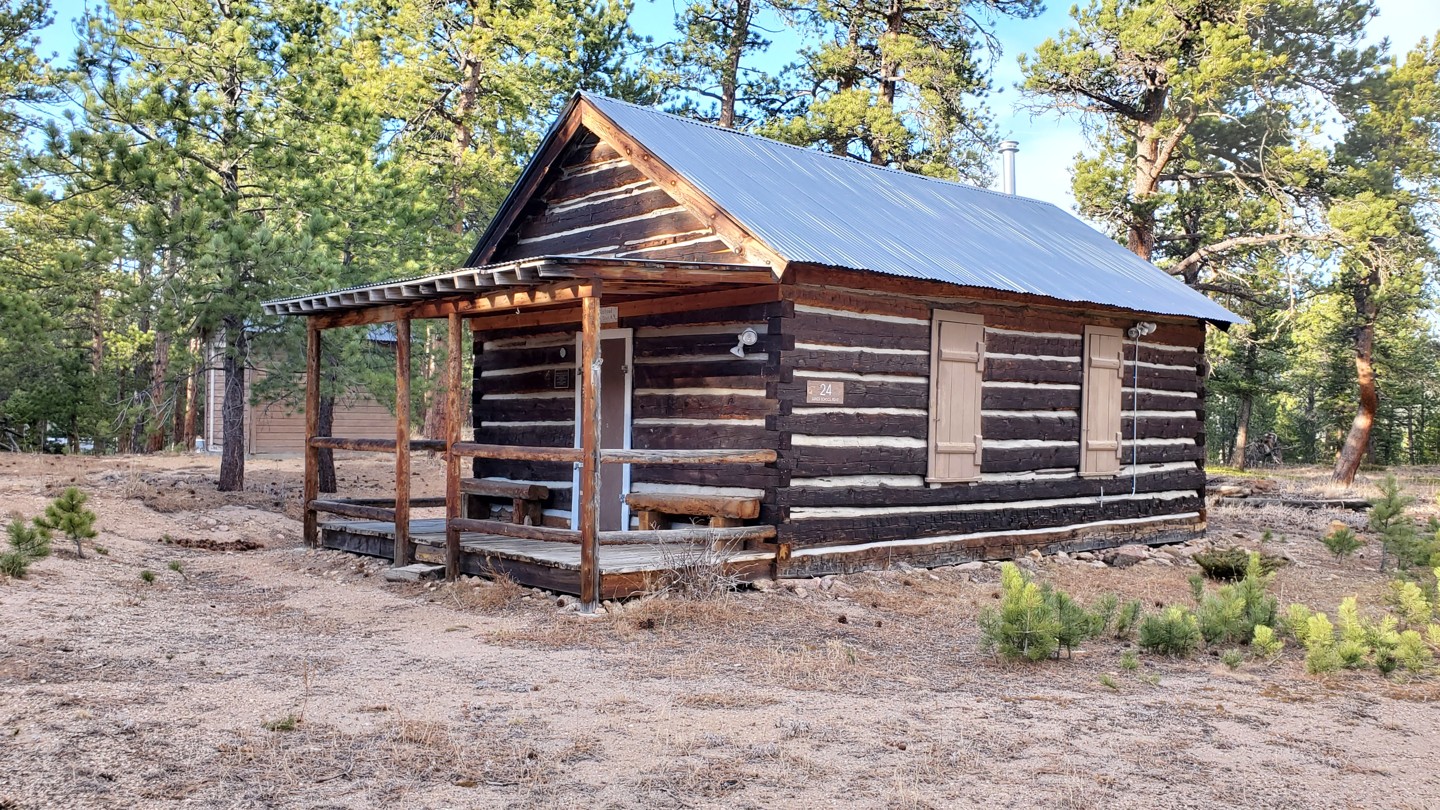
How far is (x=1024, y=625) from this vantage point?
7.54 meters

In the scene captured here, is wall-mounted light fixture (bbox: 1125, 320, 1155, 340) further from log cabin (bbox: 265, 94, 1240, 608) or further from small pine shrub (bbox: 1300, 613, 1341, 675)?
small pine shrub (bbox: 1300, 613, 1341, 675)

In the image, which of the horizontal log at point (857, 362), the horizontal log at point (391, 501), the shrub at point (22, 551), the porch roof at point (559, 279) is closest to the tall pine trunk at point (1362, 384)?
the horizontal log at point (857, 362)

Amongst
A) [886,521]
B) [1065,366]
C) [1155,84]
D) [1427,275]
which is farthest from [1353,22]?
[886,521]

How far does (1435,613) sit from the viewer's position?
8.91m

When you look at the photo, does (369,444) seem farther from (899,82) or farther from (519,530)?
(899,82)

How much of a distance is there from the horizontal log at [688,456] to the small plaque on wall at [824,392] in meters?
0.70

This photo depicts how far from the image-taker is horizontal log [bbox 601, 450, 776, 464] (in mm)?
9625

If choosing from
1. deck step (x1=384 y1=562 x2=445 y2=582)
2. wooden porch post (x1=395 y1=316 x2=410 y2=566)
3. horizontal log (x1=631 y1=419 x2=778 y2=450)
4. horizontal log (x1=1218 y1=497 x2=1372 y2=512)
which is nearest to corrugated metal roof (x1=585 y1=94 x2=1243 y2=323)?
horizontal log (x1=631 y1=419 x2=778 y2=450)

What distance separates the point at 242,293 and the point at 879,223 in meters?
8.77

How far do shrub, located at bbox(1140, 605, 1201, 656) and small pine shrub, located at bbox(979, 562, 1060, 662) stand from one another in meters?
0.75

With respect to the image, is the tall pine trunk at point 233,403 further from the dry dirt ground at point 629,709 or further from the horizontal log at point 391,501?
the dry dirt ground at point 629,709

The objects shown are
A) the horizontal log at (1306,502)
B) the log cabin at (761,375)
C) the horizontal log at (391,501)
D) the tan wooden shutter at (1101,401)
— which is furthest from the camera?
the horizontal log at (1306,502)

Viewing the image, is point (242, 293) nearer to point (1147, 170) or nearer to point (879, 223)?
point (879, 223)

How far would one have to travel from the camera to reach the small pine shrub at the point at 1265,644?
7.30 meters
